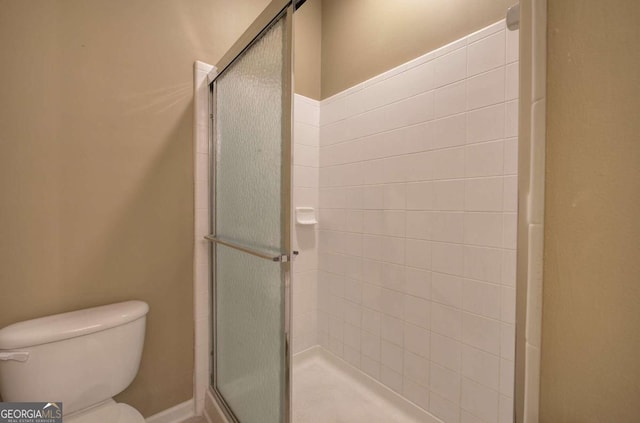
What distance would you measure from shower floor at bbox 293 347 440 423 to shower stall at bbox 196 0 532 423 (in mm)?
10

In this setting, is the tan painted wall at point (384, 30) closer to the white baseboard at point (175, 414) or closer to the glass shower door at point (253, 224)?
the glass shower door at point (253, 224)

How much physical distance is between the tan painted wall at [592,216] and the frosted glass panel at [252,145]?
2.49 ft

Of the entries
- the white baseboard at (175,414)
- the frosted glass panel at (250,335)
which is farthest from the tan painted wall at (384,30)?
the white baseboard at (175,414)

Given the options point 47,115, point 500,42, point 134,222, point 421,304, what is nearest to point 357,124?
point 500,42

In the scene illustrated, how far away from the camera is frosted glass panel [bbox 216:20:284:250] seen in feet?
3.31

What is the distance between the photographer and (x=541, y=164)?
403mm

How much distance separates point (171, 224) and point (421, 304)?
1407mm

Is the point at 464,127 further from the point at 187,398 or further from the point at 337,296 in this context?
the point at 187,398

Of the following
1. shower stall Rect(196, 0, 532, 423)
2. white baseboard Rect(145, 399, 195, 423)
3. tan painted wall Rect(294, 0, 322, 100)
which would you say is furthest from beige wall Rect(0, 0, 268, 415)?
tan painted wall Rect(294, 0, 322, 100)

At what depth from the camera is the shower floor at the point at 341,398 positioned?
159 centimetres

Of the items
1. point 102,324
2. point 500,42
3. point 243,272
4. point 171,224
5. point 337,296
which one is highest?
point 500,42

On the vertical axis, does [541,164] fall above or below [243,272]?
above

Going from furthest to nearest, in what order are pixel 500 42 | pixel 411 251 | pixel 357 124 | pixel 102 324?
pixel 357 124, pixel 411 251, pixel 500 42, pixel 102 324

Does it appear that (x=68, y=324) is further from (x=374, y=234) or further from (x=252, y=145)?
(x=374, y=234)
